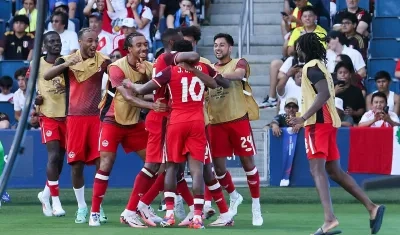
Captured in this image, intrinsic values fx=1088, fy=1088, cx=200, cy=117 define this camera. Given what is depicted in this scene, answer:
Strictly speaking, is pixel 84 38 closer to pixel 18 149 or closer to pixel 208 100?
pixel 208 100

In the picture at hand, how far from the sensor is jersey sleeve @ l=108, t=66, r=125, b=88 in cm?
1219

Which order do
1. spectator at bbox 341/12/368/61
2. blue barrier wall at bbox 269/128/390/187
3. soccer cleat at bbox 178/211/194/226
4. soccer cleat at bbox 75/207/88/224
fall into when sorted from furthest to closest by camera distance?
spectator at bbox 341/12/368/61
blue barrier wall at bbox 269/128/390/187
soccer cleat at bbox 75/207/88/224
soccer cleat at bbox 178/211/194/226

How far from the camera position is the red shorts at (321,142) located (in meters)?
10.9

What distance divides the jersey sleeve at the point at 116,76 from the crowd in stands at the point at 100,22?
6845mm

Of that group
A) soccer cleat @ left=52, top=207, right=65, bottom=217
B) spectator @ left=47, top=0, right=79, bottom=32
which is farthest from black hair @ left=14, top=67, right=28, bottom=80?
soccer cleat @ left=52, top=207, right=65, bottom=217

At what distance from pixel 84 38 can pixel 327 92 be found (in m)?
3.28

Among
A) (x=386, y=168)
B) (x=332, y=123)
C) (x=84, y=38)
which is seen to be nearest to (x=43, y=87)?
(x=84, y=38)

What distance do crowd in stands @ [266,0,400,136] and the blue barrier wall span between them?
333 millimetres

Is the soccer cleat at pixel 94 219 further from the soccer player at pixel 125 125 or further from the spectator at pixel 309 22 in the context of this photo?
the spectator at pixel 309 22

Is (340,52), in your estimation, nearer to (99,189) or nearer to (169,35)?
(169,35)

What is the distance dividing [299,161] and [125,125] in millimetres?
5396

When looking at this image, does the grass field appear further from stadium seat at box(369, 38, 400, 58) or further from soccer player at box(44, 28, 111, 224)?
stadium seat at box(369, 38, 400, 58)

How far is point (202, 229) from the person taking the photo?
1171cm

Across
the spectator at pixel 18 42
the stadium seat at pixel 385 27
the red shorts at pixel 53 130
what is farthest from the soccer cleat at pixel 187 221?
the stadium seat at pixel 385 27
